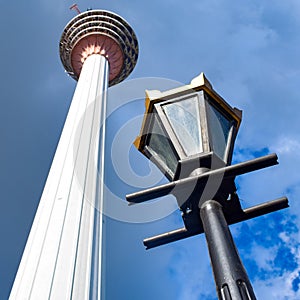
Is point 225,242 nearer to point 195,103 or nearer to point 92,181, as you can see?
point 195,103

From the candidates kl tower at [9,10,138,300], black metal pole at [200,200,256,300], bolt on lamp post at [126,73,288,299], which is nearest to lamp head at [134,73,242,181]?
bolt on lamp post at [126,73,288,299]

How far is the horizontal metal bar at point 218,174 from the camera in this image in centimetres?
265

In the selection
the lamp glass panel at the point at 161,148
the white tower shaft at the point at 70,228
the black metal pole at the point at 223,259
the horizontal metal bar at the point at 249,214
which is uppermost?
the white tower shaft at the point at 70,228

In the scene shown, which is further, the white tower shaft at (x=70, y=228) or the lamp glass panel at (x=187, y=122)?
→ the white tower shaft at (x=70, y=228)

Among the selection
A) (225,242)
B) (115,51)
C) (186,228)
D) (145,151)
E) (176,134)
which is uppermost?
(115,51)

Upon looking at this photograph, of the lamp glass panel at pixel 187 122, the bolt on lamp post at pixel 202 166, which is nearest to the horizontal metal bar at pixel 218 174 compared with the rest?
the bolt on lamp post at pixel 202 166

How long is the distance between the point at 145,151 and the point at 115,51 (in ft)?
80.1

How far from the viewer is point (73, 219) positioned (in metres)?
8.51

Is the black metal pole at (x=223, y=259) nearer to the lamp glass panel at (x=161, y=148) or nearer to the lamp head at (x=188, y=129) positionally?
the lamp head at (x=188, y=129)

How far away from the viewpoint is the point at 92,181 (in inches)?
403

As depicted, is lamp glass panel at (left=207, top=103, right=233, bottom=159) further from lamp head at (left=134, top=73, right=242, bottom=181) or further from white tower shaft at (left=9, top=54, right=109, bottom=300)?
white tower shaft at (left=9, top=54, right=109, bottom=300)

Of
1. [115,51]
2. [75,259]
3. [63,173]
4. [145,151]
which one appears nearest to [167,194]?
[145,151]

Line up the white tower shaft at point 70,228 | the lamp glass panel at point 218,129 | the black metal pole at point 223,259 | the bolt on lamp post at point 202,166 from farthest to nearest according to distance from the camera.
Answer: the white tower shaft at point 70,228 → the lamp glass panel at point 218,129 → the bolt on lamp post at point 202,166 → the black metal pole at point 223,259

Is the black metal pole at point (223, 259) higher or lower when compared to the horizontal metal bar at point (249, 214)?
lower
